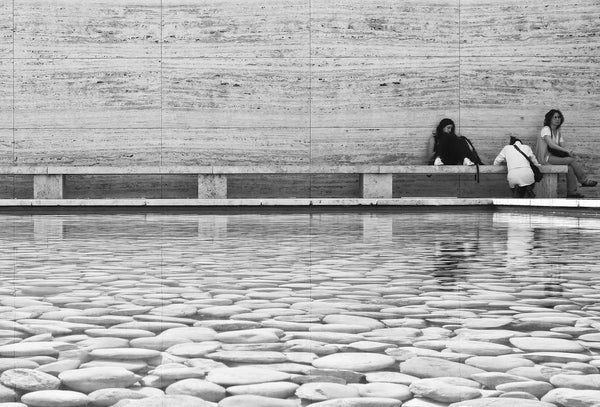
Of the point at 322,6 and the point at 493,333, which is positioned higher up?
the point at 322,6

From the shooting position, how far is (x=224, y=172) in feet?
45.0

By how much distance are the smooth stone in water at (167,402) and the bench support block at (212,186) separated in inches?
485

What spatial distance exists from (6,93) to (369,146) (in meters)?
6.63

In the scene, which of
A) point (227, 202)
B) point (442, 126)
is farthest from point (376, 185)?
point (227, 202)

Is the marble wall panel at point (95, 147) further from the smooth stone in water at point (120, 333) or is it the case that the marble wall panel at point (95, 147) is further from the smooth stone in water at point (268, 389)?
the smooth stone in water at point (268, 389)

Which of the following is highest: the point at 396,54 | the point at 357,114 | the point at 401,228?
the point at 396,54

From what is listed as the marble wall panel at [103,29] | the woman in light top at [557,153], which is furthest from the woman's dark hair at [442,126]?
the marble wall panel at [103,29]

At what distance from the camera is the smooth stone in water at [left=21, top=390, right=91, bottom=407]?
1696 millimetres

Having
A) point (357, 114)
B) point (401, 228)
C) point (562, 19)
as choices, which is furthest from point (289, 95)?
point (401, 228)

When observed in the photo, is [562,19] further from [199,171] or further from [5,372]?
[5,372]

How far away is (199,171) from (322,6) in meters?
3.98

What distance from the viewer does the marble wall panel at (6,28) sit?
49.5 feet

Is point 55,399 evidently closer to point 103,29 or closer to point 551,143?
point 551,143

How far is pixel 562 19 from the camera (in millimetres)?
15523
